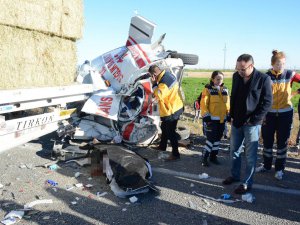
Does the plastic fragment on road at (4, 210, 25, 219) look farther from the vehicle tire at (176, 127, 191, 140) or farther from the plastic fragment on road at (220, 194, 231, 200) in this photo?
the vehicle tire at (176, 127, 191, 140)

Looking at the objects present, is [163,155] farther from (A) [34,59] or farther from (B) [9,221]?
(B) [9,221]

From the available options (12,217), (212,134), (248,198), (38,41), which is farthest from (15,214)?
(212,134)

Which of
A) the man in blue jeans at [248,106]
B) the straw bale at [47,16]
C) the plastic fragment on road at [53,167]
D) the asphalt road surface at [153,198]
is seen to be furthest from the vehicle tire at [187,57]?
the plastic fragment on road at [53,167]

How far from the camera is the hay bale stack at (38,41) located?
4551 millimetres

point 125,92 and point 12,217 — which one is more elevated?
point 125,92

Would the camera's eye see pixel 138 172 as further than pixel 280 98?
No

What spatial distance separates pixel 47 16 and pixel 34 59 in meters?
0.71

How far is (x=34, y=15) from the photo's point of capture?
4867 mm

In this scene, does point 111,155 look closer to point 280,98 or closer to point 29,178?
point 29,178

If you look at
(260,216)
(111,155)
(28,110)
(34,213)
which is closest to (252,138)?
(260,216)

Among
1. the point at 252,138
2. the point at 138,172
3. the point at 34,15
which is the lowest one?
the point at 138,172

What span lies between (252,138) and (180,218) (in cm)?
150

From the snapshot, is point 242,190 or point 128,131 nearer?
point 242,190

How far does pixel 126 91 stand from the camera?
6.17 meters
